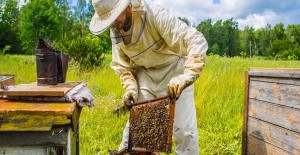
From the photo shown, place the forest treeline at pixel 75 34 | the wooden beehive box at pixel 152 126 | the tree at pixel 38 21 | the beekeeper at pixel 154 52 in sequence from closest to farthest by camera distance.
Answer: the wooden beehive box at pixel 152 126 → the beekeeper at pixel 154 52 → the forest treeline at pixel 75 34 → the tree at pixel 38 21

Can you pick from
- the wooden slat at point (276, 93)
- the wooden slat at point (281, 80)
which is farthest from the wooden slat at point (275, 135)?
the wooden slat at point (281, 80)

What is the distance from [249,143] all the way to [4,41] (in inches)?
1676

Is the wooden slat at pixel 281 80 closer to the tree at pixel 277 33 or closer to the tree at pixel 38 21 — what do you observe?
the tree at pixel 38 21

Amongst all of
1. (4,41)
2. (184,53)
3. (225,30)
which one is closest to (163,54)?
(184,53)

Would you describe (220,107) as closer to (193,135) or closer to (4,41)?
(193,135)

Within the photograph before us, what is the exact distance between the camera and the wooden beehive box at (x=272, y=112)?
2320mm

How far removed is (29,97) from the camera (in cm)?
177

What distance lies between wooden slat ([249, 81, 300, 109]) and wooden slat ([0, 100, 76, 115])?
1622 mm

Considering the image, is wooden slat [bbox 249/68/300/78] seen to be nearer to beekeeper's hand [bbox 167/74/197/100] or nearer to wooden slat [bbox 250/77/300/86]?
wooden slat [bbox 250/77/300/86]

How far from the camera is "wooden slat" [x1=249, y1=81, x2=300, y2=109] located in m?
2.31

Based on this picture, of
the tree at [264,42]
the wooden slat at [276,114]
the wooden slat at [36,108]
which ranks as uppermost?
the tree at [264,42]

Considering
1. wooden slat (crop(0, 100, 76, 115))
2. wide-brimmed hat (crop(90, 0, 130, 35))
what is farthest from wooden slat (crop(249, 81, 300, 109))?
wooden slat (crop(0, 100, 76, 115))

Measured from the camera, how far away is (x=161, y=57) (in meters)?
2.60

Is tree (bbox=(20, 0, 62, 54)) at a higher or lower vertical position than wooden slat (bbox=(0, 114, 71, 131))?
higher
